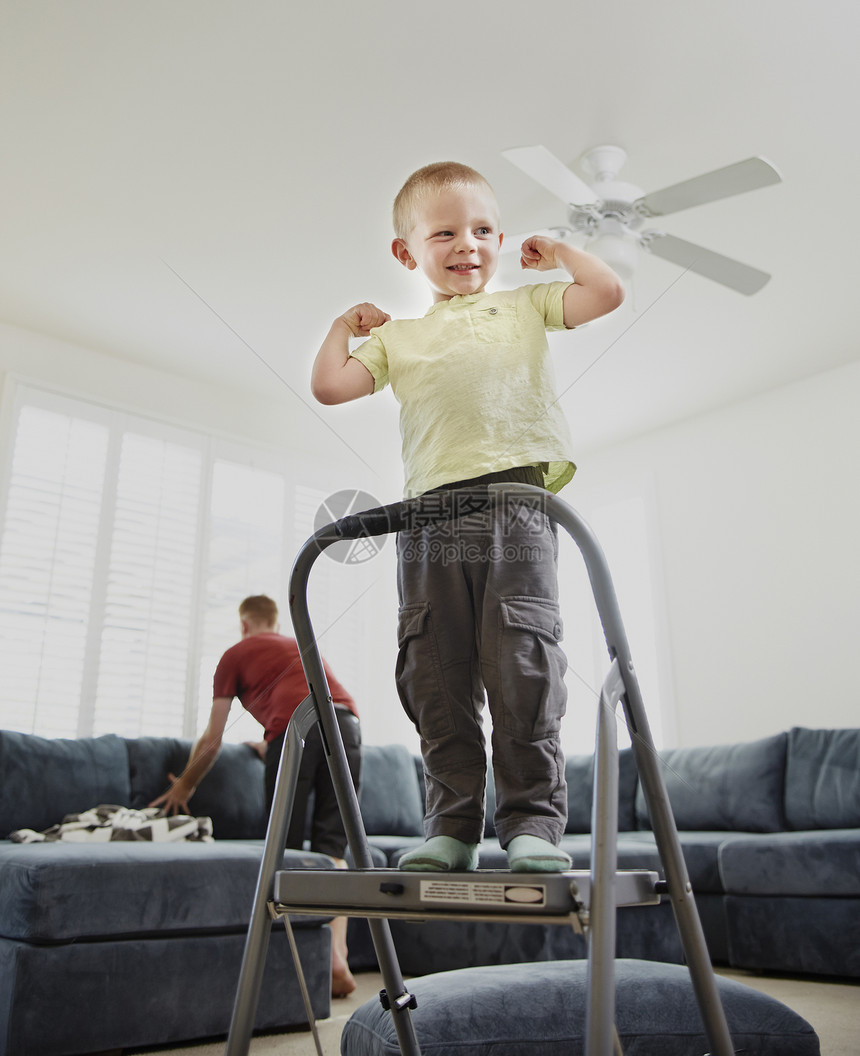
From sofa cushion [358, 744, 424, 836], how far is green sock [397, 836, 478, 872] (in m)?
2.46

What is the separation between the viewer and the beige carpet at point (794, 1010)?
1.80 meters

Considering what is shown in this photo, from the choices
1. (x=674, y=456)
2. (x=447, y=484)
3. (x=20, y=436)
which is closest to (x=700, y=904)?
(x=674, y=456)

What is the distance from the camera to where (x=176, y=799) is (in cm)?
282

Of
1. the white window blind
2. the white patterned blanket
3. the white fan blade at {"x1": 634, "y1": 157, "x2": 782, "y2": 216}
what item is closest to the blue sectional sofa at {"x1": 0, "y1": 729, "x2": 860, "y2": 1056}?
the white patterned blanket

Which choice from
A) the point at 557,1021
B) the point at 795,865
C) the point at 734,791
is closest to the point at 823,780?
the point at 734,791

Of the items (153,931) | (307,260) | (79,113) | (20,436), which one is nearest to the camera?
(153,931)

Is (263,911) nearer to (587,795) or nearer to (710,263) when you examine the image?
(710,263)

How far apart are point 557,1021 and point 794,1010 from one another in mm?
786

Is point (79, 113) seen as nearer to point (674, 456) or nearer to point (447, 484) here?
point (447, 484)

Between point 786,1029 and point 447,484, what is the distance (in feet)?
3.21

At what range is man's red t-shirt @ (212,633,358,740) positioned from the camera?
2.36 metres

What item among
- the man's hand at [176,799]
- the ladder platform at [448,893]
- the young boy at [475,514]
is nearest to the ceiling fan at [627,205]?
the young boy at [475,514]

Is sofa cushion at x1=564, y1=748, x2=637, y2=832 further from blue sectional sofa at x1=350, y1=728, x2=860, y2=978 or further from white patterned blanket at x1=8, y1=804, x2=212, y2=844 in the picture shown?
white patterned blanket at x1=8, y1=804, x2=212, y2=844

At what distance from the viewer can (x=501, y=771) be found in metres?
0.89
